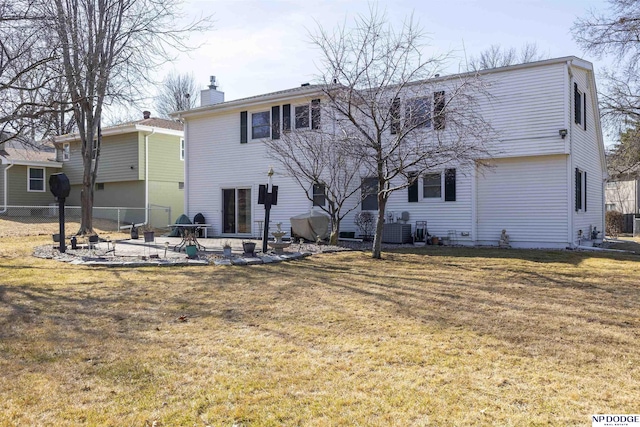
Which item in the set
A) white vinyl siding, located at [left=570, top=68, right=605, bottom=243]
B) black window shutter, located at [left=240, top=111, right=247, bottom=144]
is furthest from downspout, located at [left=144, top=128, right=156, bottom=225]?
white vinyl siding, located at [left=570, top=68, right=605, bottom=243]

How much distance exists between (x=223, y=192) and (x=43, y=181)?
13.4 metres

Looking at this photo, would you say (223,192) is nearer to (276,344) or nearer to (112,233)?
(112,233)

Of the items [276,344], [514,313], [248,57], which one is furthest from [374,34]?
[276,344]

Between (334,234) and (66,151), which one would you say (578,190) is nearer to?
(334,234)

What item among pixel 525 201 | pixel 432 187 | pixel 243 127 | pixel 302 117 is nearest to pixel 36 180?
pixel 243 127

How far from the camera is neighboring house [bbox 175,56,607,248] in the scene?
525 inches

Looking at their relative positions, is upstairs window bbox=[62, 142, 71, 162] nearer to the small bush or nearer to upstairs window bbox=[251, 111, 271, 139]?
upstairs window bbox=[251, 111, 271, 139]

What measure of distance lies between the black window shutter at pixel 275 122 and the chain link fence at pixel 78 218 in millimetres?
7894

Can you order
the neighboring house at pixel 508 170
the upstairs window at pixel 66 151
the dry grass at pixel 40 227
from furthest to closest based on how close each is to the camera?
the upstairs window at pixel 66 151
the dry grass at pixel 40 227
the neighboring house at pixel 508 170

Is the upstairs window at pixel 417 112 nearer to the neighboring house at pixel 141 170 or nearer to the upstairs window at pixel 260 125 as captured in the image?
the upstairs window at pixel 260 125

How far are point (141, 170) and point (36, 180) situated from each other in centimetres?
713

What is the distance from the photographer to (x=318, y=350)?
14.2ft

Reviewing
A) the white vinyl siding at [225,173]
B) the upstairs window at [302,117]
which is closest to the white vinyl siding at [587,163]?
the upstairs window at [302,117]

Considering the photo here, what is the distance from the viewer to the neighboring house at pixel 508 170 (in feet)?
43.8
